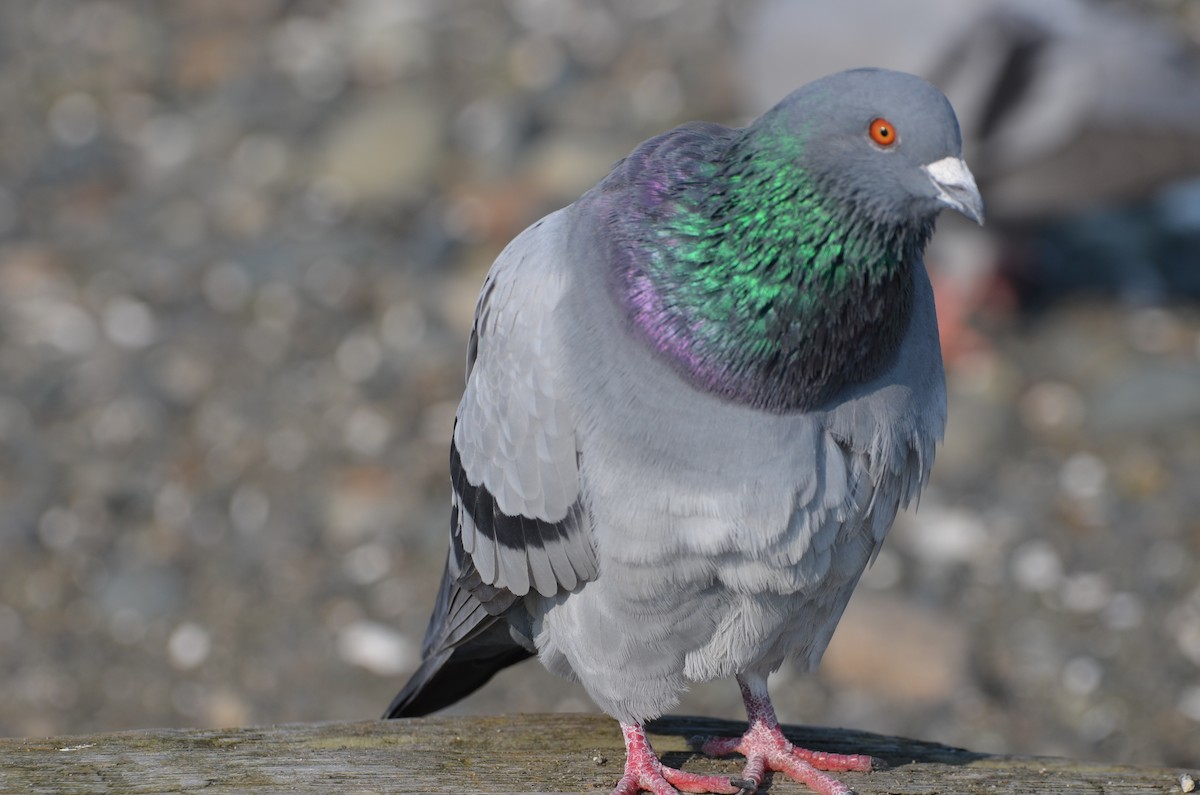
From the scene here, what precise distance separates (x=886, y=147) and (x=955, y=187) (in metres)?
0.15

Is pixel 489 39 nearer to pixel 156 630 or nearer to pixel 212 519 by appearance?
pixel 212 519

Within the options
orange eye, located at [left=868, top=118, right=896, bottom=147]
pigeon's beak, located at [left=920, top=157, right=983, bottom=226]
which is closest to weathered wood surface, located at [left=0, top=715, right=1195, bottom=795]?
pigeon's beak, located at [left=920, top=157, right=983, bottom=226]

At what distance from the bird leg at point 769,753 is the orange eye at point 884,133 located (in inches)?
58.2

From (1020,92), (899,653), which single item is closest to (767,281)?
(899,653)

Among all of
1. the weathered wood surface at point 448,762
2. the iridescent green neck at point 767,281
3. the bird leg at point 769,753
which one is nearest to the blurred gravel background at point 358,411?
the weathered wood surface at point 448,762

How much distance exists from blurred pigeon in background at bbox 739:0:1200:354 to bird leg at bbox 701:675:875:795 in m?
4.68

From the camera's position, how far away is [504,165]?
9328 millimetres

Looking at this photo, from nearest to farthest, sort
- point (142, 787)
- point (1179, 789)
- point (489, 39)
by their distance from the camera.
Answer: point (142, 787) → point (1179, 789) → point (489, 39)

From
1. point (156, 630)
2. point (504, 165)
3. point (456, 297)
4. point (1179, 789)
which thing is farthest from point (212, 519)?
point (1179, 789)

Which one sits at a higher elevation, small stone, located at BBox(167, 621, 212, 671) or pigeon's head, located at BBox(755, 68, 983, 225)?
pigeon's head, located at BBox(755, 68, 983, 225)

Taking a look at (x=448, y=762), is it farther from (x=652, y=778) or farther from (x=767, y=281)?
(x=767, y=281)

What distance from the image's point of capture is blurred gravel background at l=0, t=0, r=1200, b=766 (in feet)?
20.1

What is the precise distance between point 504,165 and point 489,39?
201 cm

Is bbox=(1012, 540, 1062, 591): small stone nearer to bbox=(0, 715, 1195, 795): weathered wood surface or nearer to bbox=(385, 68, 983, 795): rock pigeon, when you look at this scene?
bbox=(0, 715, 1195, 795): weathered wood surface
